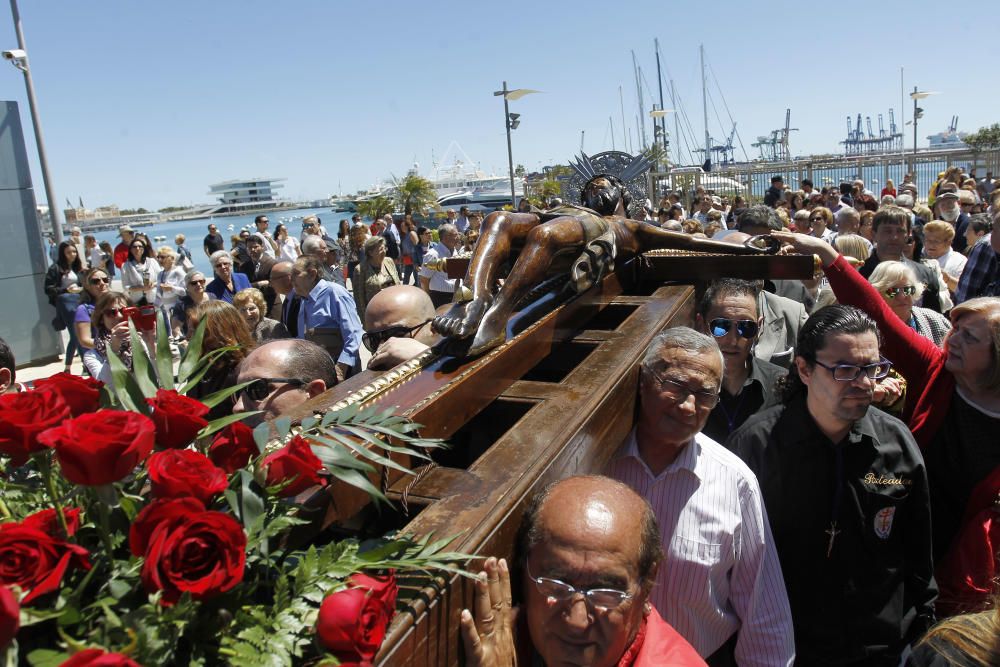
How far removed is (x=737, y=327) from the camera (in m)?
2.81

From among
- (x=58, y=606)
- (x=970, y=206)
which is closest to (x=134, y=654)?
(x=58, y=606)

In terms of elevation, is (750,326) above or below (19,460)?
below

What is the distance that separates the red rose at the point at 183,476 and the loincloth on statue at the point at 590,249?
1923 mm

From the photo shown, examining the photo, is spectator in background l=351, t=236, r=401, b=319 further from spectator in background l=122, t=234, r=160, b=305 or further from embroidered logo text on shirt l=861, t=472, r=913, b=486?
embroidered logo text on shirt l=861, t=472, r=913, b=486

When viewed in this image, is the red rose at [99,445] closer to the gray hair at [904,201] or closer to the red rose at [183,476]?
the red rose at [183,476]

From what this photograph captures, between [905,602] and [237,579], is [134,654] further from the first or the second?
[905,602]

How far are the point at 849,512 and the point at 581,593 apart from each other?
127 centimetres

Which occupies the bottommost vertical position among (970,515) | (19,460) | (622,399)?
(970,515)

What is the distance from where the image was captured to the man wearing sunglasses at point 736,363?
9.24ft

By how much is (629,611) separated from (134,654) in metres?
0.94

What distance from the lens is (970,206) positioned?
9.20 m

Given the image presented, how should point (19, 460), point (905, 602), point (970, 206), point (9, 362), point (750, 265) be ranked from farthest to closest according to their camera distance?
point (970, 206)
point (750, 265)
point (9, 362)
point (905, 602)
point (19, 460)

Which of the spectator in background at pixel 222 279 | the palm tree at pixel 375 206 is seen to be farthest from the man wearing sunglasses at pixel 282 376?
the palm tree at pixel 375 206

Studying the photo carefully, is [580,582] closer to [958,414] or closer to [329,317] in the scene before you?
[958,414]
